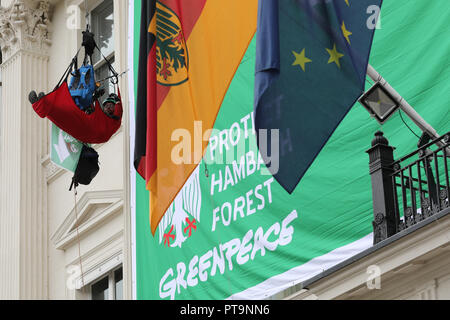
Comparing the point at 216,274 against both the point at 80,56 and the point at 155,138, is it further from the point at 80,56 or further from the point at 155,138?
the point at 80,56

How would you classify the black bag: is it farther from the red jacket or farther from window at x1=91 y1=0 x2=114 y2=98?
window at x1=91 y1=0 x2=114 y2=98

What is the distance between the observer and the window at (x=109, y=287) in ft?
60.3

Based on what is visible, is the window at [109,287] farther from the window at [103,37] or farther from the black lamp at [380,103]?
the black lamp at [380,103]

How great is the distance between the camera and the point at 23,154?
68.1 feet

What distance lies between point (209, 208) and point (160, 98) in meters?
1.50

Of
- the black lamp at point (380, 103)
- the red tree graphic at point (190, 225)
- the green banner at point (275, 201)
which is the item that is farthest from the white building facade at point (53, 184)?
the black lamp at point (380, 103)

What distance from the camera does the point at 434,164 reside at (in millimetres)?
12109

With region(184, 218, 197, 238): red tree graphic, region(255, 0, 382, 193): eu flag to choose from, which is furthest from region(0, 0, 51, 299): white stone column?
region(255, 0, 382, 193): eu flag

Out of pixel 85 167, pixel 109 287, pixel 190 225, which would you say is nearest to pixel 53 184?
pixel 109 287

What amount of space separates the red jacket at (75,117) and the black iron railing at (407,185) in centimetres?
544

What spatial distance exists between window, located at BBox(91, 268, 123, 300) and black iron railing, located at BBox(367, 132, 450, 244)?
686 cm

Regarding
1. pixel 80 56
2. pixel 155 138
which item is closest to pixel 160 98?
pixel 155 138

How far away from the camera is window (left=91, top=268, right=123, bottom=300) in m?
18.4

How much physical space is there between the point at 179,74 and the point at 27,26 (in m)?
7.33
